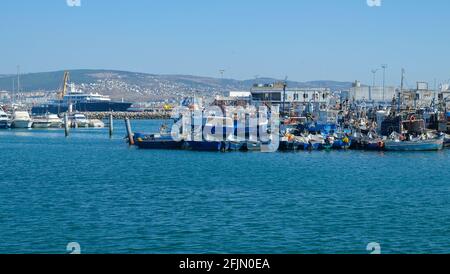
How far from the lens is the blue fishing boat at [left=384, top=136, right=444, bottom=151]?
40.2 metres

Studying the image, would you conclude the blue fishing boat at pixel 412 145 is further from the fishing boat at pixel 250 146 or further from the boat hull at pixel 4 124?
the boat hull at pixel 4 124

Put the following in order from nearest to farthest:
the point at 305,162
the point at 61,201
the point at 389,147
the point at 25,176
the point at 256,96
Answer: the point at 61,201
the point at 25,176
the point at 305,162
the point at 389,147
the point at 256,96

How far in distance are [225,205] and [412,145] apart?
80.4ft

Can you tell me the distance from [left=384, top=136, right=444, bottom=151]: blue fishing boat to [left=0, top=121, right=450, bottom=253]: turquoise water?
5.33 meters

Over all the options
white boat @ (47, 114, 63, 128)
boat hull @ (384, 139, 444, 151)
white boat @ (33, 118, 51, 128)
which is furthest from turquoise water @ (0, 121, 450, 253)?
white boat @ (47, 114, 63, 128)

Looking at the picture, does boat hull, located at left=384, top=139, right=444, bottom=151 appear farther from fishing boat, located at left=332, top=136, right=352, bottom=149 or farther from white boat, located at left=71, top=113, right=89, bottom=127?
white boat, located at left=71, top=113, right=89, bottom=127

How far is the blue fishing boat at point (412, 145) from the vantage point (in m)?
40.2

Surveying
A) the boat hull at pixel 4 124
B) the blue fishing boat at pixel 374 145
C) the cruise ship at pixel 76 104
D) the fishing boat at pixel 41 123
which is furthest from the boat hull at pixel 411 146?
the cruise ship at pixel 76 104

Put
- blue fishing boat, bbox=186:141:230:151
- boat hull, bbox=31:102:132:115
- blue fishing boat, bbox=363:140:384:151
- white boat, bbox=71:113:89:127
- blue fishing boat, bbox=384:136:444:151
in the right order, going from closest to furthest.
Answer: blue fishing boat, bbox=186:141:230:151, blue fishing boat, bbox=384:136:444:151, blue fishing boat, bbox=363:140:384:151, white boat, bbox=71:113:89:127, boat hull, bbox=31:102:132:115

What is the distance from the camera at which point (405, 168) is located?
31281 mm

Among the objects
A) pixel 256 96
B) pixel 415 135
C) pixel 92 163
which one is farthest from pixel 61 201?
pixel 256 96
